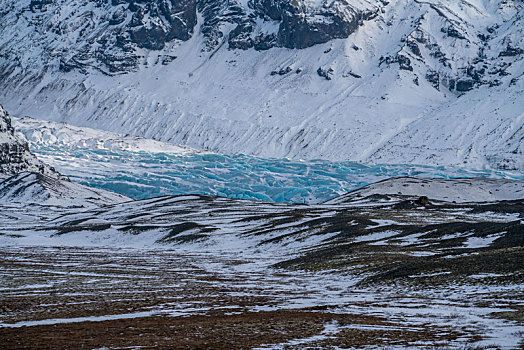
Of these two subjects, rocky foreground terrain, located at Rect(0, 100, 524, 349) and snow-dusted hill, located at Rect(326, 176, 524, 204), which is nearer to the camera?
rocky foreground terrain, located at Rect(0, 100, 524, 349)

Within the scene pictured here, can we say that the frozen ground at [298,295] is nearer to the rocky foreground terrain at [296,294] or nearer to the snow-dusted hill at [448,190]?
the rocky foreground terrain at [296,294]

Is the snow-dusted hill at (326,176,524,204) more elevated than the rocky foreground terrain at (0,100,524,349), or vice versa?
the rocky foreground terrain at (0,100,524,349)

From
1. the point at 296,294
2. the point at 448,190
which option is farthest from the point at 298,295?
the point at 448,190

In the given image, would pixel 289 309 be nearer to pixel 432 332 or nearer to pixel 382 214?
pixel 432 332

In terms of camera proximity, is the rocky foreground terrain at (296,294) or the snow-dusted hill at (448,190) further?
the snow-dusted hill at (448,190)

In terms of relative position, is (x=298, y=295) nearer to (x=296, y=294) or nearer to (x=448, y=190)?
(x=296, y=294)

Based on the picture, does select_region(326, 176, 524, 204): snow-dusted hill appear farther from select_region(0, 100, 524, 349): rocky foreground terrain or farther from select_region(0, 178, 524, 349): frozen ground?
select_region(0, 178, 524, 349): frozen ground

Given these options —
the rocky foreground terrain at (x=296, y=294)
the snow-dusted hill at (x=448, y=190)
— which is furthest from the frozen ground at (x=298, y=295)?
the snow-dusted hill at (x=448, y=190)

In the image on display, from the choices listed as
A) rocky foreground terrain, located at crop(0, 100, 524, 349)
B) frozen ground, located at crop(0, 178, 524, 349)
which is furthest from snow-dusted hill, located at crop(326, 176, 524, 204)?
frozen ground, located at crop(0, 178, 524, 349)

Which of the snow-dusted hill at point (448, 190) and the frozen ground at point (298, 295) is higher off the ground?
the frozen ground at point (298, 295)

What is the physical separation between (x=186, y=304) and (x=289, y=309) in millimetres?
4802

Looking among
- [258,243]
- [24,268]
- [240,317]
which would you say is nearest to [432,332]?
[240,317]

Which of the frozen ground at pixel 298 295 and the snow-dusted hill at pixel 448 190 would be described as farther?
the snow-dusted hill at pixel 448 190

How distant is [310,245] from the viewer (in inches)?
2731
